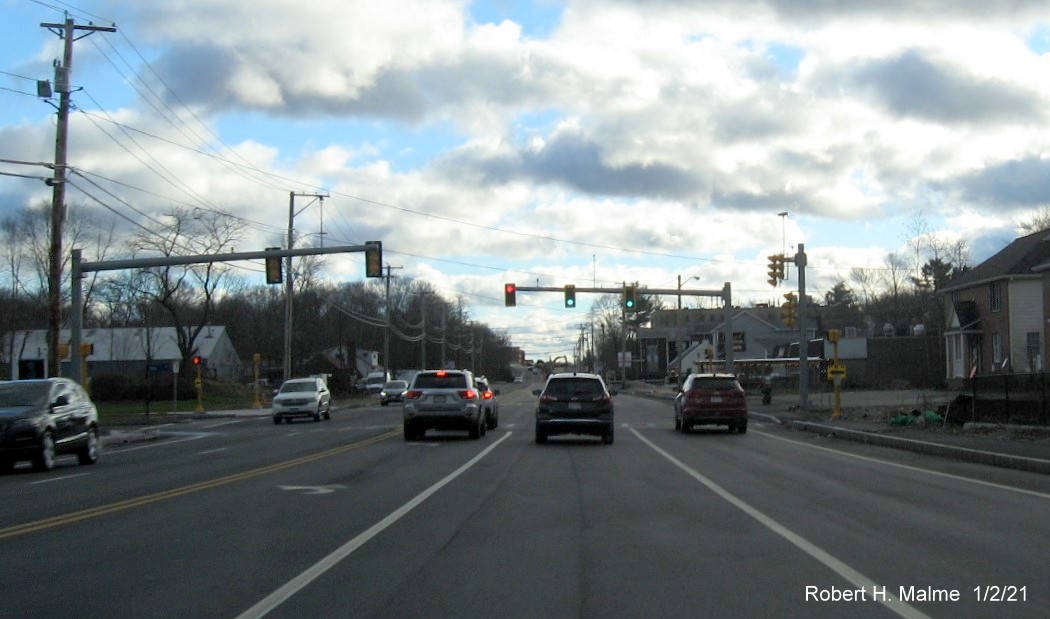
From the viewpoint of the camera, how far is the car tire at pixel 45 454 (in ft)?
67.1

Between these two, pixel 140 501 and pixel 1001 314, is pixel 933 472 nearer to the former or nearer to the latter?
pixel 140 501

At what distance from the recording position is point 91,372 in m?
93.0

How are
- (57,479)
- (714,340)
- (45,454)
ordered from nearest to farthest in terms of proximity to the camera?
(57,479)
(45,454)
(714,340)

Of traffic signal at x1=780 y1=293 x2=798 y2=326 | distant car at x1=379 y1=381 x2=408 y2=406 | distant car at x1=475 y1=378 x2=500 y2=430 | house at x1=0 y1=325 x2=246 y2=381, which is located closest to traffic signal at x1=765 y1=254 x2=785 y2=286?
traffic signal at x1=780 y1=293 x2=798 y2=326

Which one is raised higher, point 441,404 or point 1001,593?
point 441,404

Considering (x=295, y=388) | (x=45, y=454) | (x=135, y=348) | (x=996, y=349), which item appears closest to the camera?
(x=45, y=454)

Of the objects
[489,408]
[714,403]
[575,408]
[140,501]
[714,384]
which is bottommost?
[140,501]

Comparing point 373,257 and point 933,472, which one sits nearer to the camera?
point 933,472

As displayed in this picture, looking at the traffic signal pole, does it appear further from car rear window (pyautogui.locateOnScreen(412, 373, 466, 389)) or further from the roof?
the roof

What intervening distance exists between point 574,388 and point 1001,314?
3510 cm

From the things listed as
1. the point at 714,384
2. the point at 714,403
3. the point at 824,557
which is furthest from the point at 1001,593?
the point at 714,384

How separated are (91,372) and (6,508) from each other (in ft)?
278

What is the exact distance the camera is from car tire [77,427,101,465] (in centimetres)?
2252

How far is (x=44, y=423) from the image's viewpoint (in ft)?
67.4
